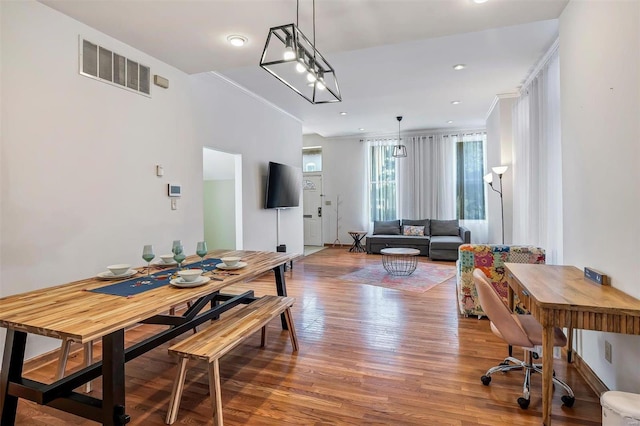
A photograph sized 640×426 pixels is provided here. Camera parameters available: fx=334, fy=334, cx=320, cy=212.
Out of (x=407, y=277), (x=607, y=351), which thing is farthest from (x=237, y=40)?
(x=407, y=277)

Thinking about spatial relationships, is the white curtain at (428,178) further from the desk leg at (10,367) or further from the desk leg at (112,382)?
the desk leg at (10,367)

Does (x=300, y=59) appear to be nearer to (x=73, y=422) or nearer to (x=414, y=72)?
(x=73, y=422)

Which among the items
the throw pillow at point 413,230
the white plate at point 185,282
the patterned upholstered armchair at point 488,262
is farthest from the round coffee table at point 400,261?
the white plate at point 185,282

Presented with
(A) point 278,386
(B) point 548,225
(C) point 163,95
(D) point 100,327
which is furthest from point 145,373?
(B) point 548,225

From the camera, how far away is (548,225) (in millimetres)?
3834

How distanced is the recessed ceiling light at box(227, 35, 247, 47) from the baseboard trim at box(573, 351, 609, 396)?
12.4ft

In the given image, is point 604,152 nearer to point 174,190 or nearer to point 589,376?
point 589,376

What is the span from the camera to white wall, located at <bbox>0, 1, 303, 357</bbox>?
7.87ft

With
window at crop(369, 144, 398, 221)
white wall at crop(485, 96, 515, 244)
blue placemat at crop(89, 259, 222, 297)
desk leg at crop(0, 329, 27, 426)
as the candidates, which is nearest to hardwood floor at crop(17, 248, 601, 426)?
desk leg at crop(0, 329, 27, 426)

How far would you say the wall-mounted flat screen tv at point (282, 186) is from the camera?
18.7 feet

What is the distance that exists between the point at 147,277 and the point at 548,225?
4117 mm

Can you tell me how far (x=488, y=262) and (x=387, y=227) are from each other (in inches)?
187

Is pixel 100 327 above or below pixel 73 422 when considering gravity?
above

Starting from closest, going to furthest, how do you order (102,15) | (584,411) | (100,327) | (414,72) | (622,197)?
(100,327) < (622,197) < (584,411) < (102,15) < (414,72)
